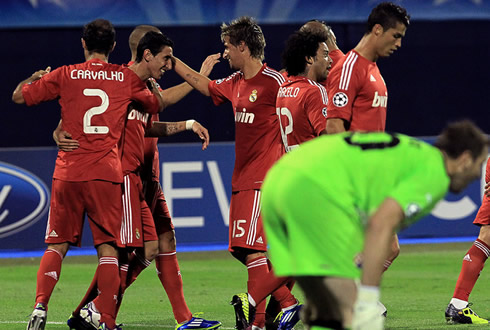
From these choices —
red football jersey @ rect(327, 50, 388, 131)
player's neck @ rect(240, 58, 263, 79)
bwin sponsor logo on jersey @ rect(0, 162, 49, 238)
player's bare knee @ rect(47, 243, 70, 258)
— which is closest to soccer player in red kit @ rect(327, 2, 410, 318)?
red football jersey @ rect(327, 50, 388, 131)

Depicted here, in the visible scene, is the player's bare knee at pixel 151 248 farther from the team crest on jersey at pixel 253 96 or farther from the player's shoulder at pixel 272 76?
the player's shoulder at pixel 272 76

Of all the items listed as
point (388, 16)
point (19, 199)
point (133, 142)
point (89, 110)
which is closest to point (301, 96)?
point (388, 16)

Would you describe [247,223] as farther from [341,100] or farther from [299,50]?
[299,50]

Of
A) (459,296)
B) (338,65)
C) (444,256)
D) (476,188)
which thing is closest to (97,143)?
(338,65)

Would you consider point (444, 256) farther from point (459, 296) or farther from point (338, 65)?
point (338, 65)

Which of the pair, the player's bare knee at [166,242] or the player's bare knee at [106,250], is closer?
the player's bare knee at [106,250]

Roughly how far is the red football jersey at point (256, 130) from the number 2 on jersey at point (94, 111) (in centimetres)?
101

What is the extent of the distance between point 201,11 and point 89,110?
28.5 feet

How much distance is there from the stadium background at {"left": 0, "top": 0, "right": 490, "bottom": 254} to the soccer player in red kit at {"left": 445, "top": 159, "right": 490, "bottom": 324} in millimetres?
5898

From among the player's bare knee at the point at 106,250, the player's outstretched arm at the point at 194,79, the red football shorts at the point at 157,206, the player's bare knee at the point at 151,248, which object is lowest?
the player's bare knee at the point at 151,248

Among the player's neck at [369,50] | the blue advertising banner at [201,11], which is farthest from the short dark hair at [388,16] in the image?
the blue advertising banner at [201,11]

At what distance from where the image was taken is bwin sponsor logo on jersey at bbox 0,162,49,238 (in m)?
12.7

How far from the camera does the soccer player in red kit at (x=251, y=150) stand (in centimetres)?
689

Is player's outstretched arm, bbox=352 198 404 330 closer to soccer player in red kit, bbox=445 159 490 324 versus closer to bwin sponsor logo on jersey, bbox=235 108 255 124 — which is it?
bwin sponsor logo on jersey, bbox=235 108 255 124
